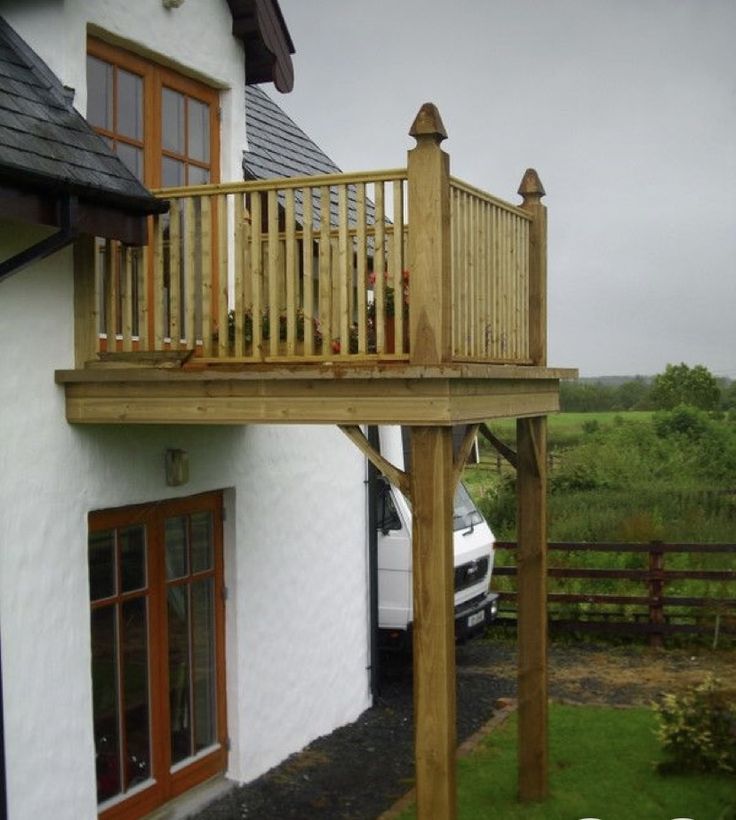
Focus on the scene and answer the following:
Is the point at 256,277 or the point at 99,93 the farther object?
the point at 99,93

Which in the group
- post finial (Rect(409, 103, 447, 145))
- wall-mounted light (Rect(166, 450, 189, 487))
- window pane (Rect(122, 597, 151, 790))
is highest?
post finial (Rect(409, 103, 447, 145))

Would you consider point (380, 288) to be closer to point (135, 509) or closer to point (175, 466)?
point (175, 466)

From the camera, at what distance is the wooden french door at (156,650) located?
7023 mm

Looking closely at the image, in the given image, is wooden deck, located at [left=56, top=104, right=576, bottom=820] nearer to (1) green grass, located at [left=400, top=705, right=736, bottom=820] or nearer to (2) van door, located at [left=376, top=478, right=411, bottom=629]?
(1) green grass, located at [left=400, top=705, right=736, bottom=820]

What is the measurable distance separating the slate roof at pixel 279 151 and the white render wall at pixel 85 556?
2.16 metres

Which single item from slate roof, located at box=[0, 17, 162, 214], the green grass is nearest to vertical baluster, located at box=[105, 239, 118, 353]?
slate roof, located at box=[0, 17, 162, 214]

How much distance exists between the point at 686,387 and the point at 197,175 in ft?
162

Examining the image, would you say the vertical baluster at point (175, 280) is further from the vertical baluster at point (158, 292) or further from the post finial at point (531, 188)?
the post finial at point (531, 188)

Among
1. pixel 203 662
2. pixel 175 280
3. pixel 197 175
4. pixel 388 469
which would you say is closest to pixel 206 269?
pixel 175 280

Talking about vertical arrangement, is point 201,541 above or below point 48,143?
below

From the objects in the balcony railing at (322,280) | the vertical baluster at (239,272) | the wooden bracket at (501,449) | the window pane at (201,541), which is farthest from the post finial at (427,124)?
the window pane at (201,541)

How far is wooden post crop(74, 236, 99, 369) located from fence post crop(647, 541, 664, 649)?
8.86 metres

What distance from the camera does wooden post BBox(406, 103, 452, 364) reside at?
582 centimetres

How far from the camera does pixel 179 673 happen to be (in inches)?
307
